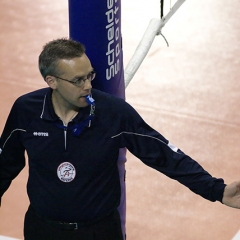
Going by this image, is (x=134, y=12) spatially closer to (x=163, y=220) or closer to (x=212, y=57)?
(x=212, y=57)

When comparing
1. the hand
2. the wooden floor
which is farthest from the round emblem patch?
the wooden floor

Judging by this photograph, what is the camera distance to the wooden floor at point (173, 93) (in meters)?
4.11

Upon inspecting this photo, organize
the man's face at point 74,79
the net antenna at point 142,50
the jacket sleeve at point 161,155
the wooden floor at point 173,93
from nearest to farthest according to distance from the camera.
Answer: the man's face at point 74,79, the jacket sleeve at point 161,155, the net antenna at point 142,50, the wooden floor at point 173,93

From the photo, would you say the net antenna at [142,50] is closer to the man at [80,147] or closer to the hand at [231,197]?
the man at [80,147]

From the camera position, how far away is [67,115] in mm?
2697

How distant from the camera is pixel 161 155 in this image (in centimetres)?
270

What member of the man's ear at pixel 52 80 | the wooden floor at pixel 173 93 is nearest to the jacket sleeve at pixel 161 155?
the man's ear at pixel 52 80

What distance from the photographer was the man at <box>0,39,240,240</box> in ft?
8.56

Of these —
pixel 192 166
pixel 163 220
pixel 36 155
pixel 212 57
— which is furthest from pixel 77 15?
pixel 212 57

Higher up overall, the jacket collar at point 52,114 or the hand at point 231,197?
the jacket collar at point 52,114

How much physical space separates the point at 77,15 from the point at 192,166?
859 mm

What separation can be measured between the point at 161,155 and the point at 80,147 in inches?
13.8

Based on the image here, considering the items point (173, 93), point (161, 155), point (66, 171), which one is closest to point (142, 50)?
point (173, 93)

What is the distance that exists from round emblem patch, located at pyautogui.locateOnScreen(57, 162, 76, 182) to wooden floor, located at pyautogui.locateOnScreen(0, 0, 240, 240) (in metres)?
1.45
